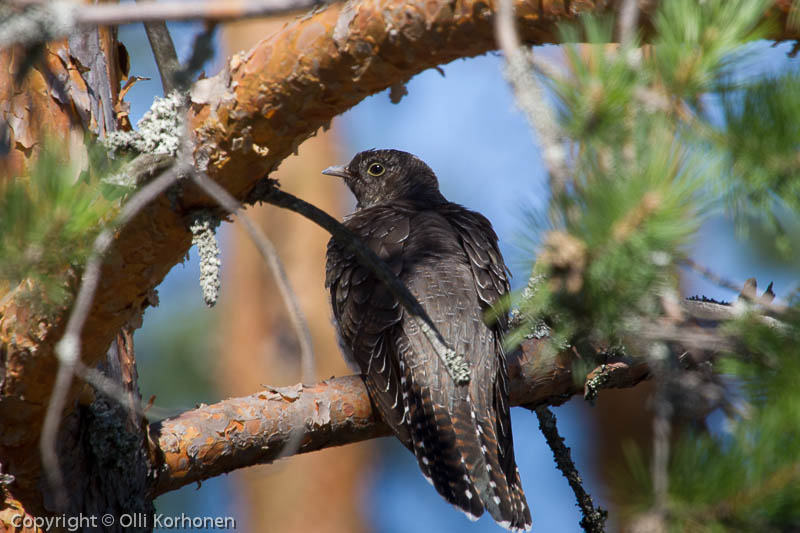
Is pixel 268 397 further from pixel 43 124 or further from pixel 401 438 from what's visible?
pixel 43 124

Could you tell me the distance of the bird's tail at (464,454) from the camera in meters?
3.75

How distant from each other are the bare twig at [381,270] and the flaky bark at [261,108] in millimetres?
92

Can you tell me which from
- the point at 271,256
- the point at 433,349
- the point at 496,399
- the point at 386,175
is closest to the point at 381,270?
the point at 271,256

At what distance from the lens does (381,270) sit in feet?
7.99

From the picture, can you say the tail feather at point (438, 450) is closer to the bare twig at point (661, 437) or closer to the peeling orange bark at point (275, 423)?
the peeling orange bark at point (275, 423)

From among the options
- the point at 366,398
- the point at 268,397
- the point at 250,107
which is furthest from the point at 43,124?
the point at 366,398

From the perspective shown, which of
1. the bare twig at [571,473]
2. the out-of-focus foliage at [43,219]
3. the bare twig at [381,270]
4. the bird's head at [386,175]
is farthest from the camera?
the bird's head at [386,175]

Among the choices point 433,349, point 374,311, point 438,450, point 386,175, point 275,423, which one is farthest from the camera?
point 386,175

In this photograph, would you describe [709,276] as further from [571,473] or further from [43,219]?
[571,473]

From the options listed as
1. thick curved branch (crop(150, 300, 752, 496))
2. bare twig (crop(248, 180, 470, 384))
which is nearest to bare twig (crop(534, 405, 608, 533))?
thick curved branch (crop(150, 300, 752, 496))

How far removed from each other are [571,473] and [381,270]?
1900mm

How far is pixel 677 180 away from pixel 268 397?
8.77ft

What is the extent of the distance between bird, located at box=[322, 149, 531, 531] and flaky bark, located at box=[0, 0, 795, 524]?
1.15m

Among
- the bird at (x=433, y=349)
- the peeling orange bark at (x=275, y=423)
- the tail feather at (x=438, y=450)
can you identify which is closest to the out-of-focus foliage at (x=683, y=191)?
the peeling orange bark at (x=275, y=423)
